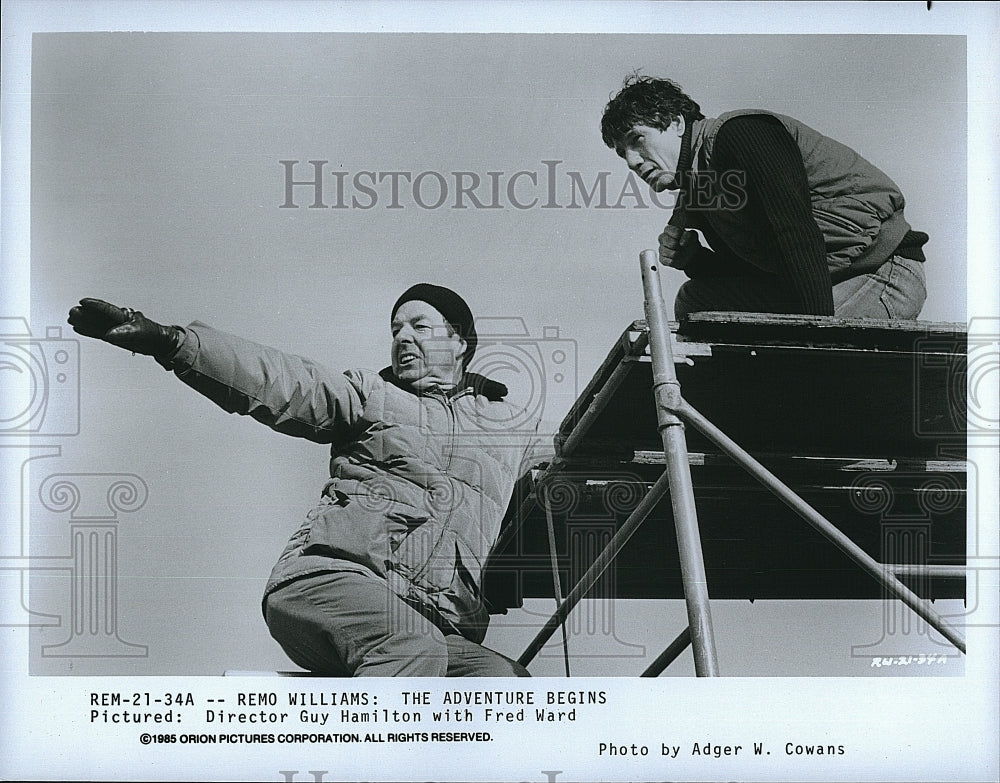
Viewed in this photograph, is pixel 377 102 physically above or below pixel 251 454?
above

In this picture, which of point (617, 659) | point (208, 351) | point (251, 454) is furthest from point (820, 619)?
point (208, 351)

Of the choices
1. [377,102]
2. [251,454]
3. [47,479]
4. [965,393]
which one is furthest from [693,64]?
[47,479]

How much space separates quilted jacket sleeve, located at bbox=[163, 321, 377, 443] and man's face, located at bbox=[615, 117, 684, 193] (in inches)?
33.8

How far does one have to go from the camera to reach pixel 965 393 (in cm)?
282

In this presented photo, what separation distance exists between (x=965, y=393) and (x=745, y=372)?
0.67m

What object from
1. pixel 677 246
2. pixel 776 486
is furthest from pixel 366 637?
pixel 677 246

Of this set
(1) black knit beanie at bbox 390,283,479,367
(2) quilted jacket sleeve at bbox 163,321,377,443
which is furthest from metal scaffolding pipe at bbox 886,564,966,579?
(2) quilted jacket sleeve at bbox 163,321,377,443

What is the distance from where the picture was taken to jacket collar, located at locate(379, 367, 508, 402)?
284 centimetres

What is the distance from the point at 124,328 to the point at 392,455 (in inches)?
28.8

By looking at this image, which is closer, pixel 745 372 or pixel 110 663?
pixel 745 372

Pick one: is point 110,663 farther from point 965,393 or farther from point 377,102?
point 965,393

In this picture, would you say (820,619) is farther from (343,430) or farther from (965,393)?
(343,430)

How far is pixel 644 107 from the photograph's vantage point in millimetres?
2900

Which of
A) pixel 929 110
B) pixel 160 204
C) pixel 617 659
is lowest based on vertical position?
pixel 617 659
